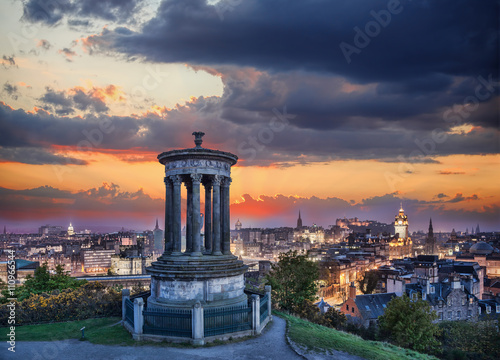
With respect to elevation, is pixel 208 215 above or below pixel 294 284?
Result: above

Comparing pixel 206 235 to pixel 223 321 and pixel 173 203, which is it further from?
pixel 223 321

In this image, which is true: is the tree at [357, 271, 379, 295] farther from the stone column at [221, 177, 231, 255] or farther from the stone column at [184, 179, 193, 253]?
the stone column at [184, 179, 193, 253]

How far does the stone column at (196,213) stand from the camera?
26500 millimetres

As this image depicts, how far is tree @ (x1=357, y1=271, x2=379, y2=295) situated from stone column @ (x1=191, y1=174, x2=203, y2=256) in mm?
87139

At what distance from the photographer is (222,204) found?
29125 millimetres

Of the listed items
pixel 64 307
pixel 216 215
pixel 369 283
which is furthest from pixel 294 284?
pixel 369 283

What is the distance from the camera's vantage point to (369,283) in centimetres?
10562

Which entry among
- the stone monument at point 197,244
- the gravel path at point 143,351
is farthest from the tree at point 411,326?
the gravel path at point 143,351

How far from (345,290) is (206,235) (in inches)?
3914

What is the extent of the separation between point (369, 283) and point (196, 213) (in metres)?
88.4

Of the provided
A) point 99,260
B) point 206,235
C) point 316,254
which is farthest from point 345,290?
point 99,260

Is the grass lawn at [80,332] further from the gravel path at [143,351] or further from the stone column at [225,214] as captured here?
the stone column at [225,214]

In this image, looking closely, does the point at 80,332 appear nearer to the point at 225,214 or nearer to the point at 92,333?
the point at 92,333

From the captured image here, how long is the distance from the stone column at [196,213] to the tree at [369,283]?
87139mm
